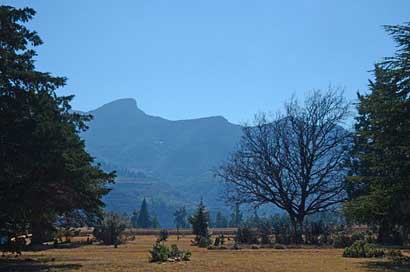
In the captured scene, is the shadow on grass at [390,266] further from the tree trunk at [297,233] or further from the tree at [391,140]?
the tree trunk at [297,233]

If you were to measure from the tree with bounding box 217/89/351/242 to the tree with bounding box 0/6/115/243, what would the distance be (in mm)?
24108

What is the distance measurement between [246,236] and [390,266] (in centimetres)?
2151

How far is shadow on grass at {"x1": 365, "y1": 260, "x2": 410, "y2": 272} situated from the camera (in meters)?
19.0

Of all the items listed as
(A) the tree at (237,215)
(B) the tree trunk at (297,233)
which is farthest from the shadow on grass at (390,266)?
(A) the tree at (237,215)

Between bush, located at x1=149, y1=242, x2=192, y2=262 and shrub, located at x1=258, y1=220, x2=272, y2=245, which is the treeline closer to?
bush, located at x1=149, y1=242, x2=192, y2=262

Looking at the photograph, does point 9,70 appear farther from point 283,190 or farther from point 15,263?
point 283,190

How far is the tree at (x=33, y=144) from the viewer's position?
796 inches

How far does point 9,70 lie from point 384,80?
1501cm

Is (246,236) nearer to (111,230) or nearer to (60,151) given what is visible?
(111,230)

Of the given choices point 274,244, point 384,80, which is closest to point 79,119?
point 384,80

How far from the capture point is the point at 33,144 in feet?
65.6

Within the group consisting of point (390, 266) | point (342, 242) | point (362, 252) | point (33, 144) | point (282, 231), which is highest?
point (33, 144)

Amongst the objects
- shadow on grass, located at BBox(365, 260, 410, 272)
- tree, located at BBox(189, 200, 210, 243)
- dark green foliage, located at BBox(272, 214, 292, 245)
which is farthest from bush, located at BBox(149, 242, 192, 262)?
tree, located at BBox(189, 200, 210, 243)

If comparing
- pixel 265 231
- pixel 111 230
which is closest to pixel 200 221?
pixel 111 230
